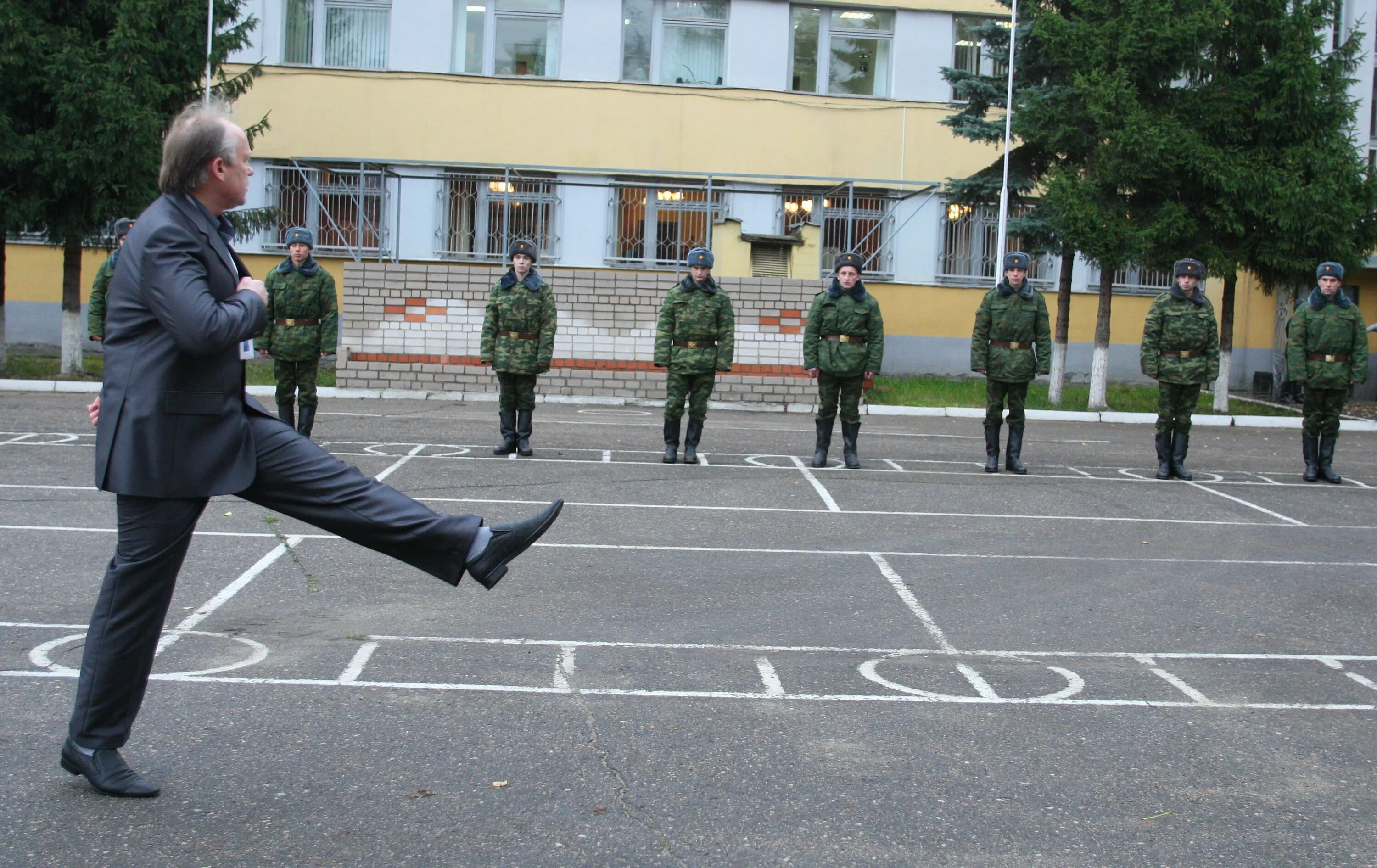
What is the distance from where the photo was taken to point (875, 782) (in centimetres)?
458

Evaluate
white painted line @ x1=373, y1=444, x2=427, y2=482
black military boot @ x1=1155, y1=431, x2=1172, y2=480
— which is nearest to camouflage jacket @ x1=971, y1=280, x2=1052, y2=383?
black military boot @ x1=1155, y1=431, x2=1172, y2=480

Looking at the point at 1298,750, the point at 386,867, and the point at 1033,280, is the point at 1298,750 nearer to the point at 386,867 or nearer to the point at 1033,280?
the point at 386,867

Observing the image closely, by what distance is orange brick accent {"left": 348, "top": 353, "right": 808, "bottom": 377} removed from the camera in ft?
72.1

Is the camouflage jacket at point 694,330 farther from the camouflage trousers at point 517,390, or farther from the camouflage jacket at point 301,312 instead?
the camouflage jacket at point 301,312

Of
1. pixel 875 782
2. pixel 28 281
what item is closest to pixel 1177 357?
pixel 875 782

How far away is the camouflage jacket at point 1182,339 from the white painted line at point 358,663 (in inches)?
391

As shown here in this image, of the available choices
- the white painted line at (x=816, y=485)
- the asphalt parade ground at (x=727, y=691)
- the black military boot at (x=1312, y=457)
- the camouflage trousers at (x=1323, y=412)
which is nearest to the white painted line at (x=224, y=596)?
the asphalt parade ground at (x=727, y=691)

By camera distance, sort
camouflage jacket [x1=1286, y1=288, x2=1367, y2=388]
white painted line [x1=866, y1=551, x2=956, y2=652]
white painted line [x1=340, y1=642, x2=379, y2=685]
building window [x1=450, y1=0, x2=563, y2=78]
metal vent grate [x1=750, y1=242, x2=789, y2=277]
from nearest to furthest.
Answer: white painted line [x1=340, y1=642, x2=379, y2=685] < white painted line [x1=866, y1=551, x2=956, y2=652] < camouflage jacket [x1=1286, y1=288, x2=1367, y2=388] < metal vent grate [x1=750, y1=242, x2=789, y2=277] < building window [x1=450, y1=0, x2=563, y2=78]

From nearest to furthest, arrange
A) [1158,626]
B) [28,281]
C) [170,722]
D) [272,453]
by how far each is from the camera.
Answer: [272,453] → [170,722] → [1158,626] → [28,281]

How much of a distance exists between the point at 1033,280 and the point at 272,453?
27353 millimetres

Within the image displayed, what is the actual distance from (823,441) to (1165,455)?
344 cm

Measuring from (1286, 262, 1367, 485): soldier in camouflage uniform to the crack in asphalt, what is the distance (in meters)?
11.0

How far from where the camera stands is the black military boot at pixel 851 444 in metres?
13.7

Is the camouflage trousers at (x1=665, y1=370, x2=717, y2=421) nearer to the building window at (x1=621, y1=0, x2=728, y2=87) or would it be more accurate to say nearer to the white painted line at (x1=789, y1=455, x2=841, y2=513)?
the white painted line at (x1=789, y1=455, x2=841, y2=513)
